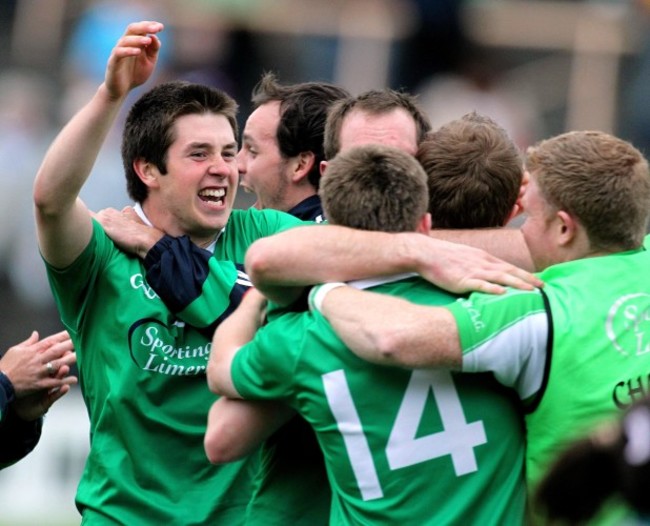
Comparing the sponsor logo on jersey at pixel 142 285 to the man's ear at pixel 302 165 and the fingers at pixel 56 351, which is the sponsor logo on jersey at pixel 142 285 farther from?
the man's ear at pixel 302 165

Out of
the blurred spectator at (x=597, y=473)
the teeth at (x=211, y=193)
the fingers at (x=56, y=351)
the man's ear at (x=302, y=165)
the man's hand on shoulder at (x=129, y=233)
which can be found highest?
the blurred spectator at (x=597, y=473)

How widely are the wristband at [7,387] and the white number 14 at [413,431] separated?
6.25ft

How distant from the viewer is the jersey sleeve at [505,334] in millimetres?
3721

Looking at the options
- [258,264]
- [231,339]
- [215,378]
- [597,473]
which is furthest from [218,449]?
[597,473]

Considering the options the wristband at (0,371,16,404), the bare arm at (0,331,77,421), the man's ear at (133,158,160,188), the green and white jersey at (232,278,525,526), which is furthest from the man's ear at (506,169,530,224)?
the wristband at (0,371,16,404)

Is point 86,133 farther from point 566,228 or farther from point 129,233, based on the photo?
point 566,228

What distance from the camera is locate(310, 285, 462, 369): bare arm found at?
12.1ft

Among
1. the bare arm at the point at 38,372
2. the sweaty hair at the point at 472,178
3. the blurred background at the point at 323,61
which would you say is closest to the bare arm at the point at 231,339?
the sweaty hair at the point at 472,178

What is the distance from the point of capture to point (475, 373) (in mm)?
3889

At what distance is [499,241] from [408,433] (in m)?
0.86

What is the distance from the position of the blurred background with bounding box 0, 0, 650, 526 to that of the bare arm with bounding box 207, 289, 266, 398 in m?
A: 7.38

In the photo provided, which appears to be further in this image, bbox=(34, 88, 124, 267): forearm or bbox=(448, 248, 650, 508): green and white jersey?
bbox=(34, 88, 124, 267): forearm

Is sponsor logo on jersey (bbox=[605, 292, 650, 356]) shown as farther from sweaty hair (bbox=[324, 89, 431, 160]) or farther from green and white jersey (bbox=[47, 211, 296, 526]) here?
green and white jersey (bbox=[47, 211, 296, 526])

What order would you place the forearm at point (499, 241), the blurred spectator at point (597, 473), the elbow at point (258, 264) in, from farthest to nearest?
the forearm at point (499, 241)
the elbow at point (258, 264)
the blurred spectator at point (597, 473)
